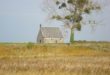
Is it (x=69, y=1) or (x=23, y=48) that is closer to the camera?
(x=23, y=48)

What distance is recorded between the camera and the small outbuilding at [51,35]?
297 ft

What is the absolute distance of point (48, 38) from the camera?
9081cm

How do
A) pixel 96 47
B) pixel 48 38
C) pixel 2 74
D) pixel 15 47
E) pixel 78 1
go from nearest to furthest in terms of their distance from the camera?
pixel 2 74, pixel 15 47, pixel 96 47, pixel 78 1, pixel 48 38

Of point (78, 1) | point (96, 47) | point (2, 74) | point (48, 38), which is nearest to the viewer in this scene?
Result: point (2, 74)

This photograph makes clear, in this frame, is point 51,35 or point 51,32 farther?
point 51,32

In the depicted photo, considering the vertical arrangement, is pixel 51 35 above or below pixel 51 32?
below

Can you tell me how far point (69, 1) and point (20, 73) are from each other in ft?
160

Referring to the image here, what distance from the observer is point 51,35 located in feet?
298

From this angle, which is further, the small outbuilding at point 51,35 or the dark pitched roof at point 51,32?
the dark pitched roof at point 51,32

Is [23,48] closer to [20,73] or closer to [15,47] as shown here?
[15,47]

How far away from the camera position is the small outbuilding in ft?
297

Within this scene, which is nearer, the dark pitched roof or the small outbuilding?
the small outbuilding

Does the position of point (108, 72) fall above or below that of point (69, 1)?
below

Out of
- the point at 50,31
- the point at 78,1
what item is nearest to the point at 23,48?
the point at 78,1
